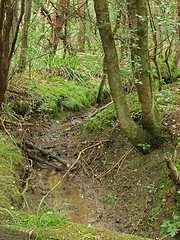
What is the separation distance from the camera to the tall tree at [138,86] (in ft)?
11.1

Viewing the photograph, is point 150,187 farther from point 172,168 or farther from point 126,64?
point 126,64

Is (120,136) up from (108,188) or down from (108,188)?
up

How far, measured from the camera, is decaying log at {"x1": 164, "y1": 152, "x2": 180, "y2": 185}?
252 cm

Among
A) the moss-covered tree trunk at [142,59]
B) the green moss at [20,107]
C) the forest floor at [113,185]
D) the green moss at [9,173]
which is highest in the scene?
the moss-covered tree trunk at [142,59]

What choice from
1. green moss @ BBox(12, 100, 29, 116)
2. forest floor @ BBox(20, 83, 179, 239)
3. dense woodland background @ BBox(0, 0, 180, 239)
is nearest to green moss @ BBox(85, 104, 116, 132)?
dense woodland background @ BBox(0, 0, 180, 239)

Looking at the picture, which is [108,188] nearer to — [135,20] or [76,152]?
[76,152]

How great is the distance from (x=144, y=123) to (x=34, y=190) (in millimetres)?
2067

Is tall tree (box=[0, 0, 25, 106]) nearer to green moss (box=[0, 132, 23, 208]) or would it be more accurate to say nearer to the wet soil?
green moss (box=[0, 132, 23, 208])

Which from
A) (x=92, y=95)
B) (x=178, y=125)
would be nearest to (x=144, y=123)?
(x=178, y=125)

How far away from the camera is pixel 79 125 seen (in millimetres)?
6906

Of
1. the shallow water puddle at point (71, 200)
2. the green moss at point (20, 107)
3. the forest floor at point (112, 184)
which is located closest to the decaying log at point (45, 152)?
the forest floor at point (112, 184)

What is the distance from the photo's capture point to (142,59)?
3590 millimetres

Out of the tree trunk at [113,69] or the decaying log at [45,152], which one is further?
the decaying log at [45,152]

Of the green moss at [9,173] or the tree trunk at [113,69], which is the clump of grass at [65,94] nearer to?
the green moss at [9,173]
